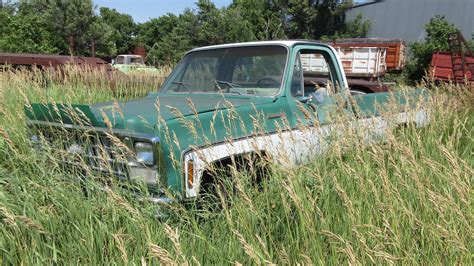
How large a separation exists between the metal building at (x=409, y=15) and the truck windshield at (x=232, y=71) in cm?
2230

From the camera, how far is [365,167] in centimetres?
272

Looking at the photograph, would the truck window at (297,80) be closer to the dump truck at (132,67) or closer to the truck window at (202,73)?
the truck window at (202,73)

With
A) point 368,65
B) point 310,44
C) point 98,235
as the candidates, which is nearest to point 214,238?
point 98,235

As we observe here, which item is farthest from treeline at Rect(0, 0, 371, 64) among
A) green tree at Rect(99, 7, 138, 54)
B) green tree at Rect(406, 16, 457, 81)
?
green tree at Rect(99, 7, 138, 54)

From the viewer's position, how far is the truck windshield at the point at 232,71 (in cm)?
397

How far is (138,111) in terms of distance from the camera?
10.6ft

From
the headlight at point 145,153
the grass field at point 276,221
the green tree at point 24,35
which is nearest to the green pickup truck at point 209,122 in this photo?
the headlight at point 145,153

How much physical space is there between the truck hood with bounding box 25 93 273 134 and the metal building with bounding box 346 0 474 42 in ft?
75.5

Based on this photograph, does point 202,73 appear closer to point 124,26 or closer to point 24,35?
point 24,35

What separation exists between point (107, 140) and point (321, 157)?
1.65 metres

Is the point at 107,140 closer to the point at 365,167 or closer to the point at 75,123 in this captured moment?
the point at 75,123

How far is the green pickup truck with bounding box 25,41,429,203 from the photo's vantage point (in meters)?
2.75

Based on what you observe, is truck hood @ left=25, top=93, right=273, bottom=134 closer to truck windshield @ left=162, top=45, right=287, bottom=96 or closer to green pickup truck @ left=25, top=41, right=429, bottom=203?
green pickup truck @ left=25, top=41, right=429, bottom=203

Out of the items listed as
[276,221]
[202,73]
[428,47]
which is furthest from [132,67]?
[428,47]
